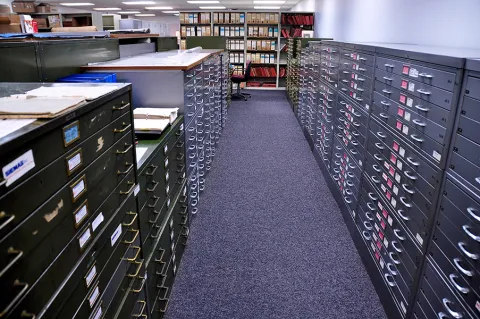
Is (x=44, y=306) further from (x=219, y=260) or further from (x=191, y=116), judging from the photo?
(x=191, y=116)

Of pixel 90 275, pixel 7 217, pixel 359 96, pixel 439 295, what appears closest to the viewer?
pixel 7 217

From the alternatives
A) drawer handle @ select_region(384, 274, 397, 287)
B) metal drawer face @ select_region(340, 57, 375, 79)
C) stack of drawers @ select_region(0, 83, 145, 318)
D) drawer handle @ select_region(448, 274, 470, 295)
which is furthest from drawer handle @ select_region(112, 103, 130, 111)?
metal drawer face @ select_region(340, 57, 375, 79)

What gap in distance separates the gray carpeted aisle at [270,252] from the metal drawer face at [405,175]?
633 millimetres

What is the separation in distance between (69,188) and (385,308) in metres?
1.61

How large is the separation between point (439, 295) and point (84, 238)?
119cm

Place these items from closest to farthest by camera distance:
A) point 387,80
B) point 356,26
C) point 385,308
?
1. point 385,308
2. point 387,80
3. point 356,26

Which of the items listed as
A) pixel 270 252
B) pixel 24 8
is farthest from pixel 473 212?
pixel 24 8

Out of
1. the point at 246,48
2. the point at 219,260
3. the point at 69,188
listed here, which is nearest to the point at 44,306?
the point at 69,188

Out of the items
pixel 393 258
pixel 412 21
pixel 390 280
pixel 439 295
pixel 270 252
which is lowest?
pixel 270 252

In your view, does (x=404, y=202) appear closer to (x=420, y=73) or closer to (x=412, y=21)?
(x=420, y=73)

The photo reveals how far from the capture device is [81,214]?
907 millimetres

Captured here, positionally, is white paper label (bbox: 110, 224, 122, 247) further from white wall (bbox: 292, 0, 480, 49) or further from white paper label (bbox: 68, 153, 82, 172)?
white wall (bbox: 292, 0, 480, 49)

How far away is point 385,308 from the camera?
182 centimetres

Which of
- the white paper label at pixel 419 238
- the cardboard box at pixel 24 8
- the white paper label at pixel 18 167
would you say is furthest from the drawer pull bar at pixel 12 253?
the cardboard box at pixel 24 8
